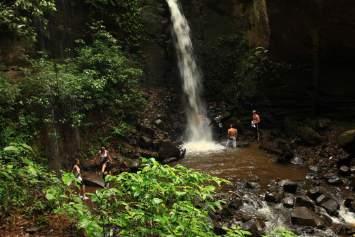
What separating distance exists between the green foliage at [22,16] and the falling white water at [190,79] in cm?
859

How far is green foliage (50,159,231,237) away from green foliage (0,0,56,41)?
1296 cm

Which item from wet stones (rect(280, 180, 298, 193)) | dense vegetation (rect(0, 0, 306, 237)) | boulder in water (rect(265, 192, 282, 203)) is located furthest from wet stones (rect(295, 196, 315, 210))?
dense vegetation (rect(0, 0, 306, 237))

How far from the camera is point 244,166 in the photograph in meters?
17.3

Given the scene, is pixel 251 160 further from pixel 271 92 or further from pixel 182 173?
pixel 182 173

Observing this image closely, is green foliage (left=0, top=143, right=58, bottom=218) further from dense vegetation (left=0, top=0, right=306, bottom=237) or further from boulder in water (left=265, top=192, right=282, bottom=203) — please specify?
boulder in water (left=265, top=192, right=282, bottom=203)

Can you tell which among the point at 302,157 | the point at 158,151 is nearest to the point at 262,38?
the point at 302,157

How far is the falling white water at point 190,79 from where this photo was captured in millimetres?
22984

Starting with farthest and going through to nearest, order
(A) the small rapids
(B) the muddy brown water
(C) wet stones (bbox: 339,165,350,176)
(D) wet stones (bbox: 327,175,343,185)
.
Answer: (A) the small rapids
(B) the muddy brown water
(C) wet stones (bbox: 339,165,350,176)
(D) wet stones (bbox: 327,175,343,185)

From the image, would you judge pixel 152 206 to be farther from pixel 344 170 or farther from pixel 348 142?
pixel 348 142

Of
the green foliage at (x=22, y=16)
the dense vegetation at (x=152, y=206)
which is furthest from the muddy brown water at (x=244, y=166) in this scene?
the dense vegetation at (x=152, y=206)

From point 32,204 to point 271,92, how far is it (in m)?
16.5

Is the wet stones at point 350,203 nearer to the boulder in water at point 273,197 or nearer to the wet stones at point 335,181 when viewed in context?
the wet stones at point 335,181

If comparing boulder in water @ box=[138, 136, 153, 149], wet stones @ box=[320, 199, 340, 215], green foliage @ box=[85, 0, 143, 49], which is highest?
green foliage @ box=[85, 0, 143, 49]

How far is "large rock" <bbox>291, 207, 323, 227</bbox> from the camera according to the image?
12023mm
